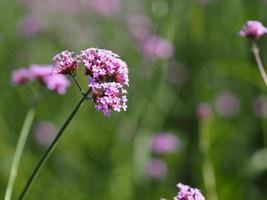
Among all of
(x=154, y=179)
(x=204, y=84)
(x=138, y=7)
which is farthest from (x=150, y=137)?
(x=138, y=7)

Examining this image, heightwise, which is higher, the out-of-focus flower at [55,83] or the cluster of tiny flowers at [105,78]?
the out-of-focus flower at [55,83]

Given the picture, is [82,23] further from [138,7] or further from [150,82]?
[150,82]

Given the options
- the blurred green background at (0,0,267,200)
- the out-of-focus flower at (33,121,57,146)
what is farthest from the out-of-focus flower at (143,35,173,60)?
the out-of-focus flower at (33,121,57,146)

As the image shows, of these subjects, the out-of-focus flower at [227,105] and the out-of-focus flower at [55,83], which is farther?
the out-of-focus flower at [227,105]

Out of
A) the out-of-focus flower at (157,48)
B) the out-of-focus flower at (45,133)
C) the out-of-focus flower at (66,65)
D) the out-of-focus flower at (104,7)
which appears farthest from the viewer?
the out-of-focus flower at (104,7)

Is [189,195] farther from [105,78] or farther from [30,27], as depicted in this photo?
[30,27]

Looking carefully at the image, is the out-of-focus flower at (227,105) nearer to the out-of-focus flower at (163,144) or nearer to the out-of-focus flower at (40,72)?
the out-of-focus flower at (163,144)

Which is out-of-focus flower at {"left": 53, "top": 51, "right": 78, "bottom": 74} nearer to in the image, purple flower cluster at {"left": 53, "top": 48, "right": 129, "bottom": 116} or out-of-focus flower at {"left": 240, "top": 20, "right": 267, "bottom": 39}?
purple flower cluster at {"left": 53, "top": 48, "right": 129, "bottom": 116}

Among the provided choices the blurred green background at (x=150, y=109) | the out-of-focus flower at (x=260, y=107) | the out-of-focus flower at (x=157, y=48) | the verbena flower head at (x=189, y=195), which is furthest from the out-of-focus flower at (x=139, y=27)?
the verbena flower head at (x=189, y=195)
